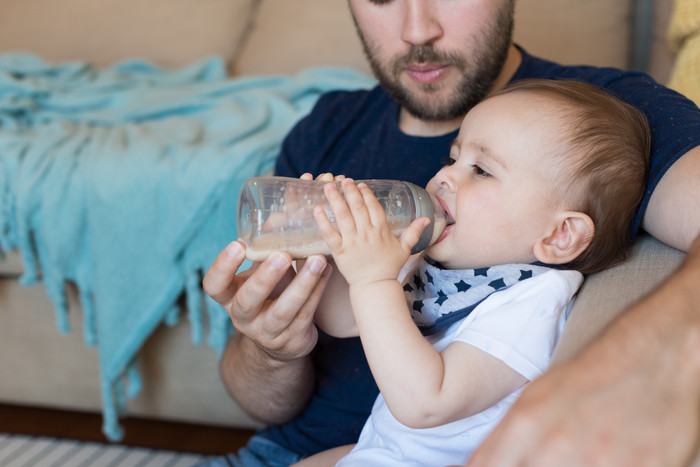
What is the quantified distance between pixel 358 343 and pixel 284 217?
1.19ft

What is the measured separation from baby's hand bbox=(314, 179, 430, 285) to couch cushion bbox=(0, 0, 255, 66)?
1682 mm

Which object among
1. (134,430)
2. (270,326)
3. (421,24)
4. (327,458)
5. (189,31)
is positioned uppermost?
(421,24)

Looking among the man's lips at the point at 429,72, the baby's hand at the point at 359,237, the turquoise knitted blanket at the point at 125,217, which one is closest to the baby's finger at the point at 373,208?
the baby's hand at the point at 359,237

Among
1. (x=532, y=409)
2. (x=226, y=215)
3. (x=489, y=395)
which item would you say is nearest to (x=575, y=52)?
(x=226, y=215)

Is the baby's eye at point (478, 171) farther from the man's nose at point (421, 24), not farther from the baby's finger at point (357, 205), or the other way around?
the man's nose at point (421, 24)

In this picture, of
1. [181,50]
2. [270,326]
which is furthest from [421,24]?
[181,50]

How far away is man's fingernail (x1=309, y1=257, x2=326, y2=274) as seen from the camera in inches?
27.3

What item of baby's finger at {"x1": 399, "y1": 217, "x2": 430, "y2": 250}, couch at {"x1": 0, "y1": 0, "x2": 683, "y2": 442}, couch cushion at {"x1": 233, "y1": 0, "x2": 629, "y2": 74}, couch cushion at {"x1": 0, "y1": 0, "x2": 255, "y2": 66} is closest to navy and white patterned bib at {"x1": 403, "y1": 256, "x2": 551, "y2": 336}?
baby's finger at {"x1": 399, "y1": 217, "x2": 430, "y2": 250}

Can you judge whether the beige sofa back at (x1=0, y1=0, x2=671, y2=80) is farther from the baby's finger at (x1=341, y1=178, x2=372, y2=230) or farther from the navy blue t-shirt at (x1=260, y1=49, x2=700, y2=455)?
the baby's finger at (x1=341, y1=178, x2=372, y2=230)

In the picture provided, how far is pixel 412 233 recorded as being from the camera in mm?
703

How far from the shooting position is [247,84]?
1848mm

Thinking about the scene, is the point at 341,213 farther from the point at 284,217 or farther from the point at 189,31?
the point at 189,31

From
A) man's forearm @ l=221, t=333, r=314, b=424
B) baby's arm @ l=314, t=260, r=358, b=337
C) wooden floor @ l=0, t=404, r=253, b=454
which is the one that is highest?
baby's arm @ l=314, t=260, r=358, b=337

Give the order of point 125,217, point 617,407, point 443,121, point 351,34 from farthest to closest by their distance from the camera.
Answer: point 351,34 → point 125,217 → point 443,121 → point 617,407
